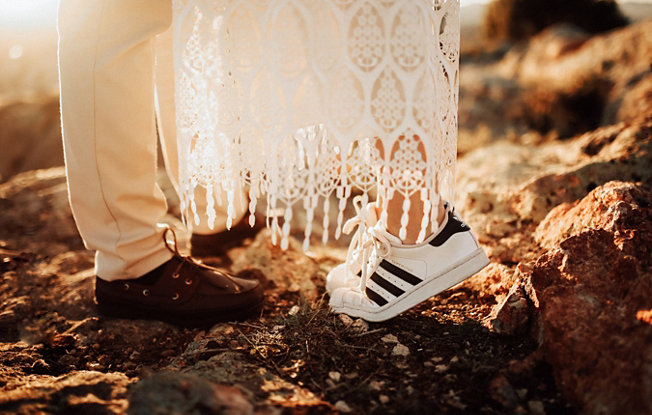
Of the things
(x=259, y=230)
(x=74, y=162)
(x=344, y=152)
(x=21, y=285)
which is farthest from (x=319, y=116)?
(x=21, y=285)

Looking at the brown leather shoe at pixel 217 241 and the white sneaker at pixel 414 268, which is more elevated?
Result: the white sneaker at pixel 414 268

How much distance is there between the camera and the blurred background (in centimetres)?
588

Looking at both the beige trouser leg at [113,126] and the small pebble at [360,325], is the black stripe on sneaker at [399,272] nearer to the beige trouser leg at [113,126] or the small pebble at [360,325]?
the small pebble at [360,325]

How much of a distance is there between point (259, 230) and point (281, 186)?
3.21ft

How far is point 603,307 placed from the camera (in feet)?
3.36

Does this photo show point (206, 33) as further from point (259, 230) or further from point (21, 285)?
point (21, 285)

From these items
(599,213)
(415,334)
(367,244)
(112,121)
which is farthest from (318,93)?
(599,213)

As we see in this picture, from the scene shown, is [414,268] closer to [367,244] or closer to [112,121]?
[367,244]

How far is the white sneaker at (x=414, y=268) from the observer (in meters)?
1.27

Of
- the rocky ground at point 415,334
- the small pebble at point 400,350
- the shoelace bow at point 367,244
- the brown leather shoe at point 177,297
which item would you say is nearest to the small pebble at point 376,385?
the rocky ground at point 415,334

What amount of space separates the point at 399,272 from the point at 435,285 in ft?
0.35

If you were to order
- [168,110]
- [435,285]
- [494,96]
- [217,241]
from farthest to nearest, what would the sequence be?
[494,96] → [217,241] → [168,110] → [435,285]

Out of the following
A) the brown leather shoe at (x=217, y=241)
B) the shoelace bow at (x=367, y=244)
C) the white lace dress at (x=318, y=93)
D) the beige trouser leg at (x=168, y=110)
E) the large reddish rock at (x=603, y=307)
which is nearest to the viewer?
the large reddish rock at (x=603, y=307)

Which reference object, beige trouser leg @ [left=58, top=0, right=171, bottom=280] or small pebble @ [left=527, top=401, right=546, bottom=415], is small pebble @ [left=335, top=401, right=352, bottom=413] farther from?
beige trouser leg @ [left=58, top=0, right=171, bottom=280]
